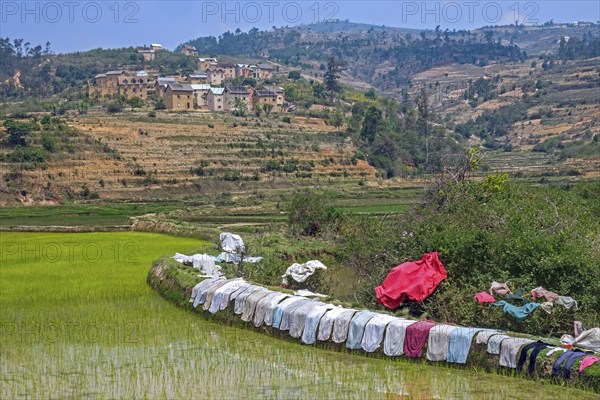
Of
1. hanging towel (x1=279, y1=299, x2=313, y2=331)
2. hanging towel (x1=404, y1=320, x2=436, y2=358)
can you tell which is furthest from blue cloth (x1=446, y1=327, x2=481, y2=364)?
hanging towel (x1=279, y1=299, x2=313, y2=331)

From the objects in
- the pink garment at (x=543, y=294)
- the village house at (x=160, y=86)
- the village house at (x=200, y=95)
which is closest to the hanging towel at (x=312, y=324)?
the pink garment at (x=543, y=294)

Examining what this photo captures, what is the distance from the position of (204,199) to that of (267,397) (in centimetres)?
4440

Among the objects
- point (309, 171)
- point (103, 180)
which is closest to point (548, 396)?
point (103, 180)

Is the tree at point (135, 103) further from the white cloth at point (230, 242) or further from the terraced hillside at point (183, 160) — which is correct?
the white cloth at point (230, 242)

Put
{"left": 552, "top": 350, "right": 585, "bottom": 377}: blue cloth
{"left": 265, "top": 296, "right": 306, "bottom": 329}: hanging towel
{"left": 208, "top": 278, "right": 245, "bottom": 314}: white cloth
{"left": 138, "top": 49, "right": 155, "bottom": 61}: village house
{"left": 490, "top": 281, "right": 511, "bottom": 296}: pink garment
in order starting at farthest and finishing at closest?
{"left": 138, "top": 49, "right": 155, "bottom": 61}: village house → {"left": 208, "top": 278, "right": 245, "bottom": 314}: white cloth → {"left": 265, "top": 296, "right": 306, "bottom": 329}: hanging towel → {"left": 490, "top": 281, "right": 511, "bottom": 296}: pink garment → {"left": 552, "top": 350, "right": 585, "bottom": 377}: blue cloth

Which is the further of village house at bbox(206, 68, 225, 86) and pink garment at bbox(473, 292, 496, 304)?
village house at bbox(206, 68, 225, 86)

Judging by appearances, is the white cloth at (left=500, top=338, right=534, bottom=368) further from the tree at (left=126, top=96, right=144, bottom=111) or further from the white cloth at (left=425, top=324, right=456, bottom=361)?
the tree at (left=126, top=96, right=144, bottom=111)

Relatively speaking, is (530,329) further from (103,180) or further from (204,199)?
(103,180)

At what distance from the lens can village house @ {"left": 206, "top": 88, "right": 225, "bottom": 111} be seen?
91.8 m

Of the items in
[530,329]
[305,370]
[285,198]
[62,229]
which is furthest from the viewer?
[285,198]

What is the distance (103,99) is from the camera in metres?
96.4

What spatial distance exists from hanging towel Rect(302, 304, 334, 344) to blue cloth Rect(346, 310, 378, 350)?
727 millimetres

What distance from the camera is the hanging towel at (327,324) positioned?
48.3ft

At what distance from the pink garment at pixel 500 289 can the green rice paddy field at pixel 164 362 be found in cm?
254
